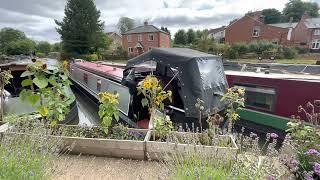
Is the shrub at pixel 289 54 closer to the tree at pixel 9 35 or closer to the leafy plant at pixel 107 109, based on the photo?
the leafy plant at pixel 107 109

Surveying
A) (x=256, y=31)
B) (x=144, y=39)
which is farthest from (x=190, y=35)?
(x=256, y=31)

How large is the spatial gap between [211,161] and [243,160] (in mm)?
373

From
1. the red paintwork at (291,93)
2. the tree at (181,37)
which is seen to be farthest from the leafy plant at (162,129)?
the tree at (181,37)

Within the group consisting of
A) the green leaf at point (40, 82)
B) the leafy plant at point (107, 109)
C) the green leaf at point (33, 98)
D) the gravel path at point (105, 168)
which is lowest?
the gravel path at point (105, 168)

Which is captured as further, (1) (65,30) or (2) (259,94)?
(1) (65,30)

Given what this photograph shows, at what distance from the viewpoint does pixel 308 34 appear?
38719mm

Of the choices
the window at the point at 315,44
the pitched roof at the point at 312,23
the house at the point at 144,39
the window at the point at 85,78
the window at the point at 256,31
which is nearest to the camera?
the window at the point at 85,78

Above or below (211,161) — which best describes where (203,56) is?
above

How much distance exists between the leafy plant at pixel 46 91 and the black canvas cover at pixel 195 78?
6.46ft

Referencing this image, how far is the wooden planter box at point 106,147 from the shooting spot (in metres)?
3.10

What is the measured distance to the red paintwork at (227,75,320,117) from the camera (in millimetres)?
5270

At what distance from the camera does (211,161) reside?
2111mm

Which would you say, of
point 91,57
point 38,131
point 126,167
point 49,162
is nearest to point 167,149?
point 126,167

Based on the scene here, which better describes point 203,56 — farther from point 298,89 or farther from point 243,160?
point 243,160
